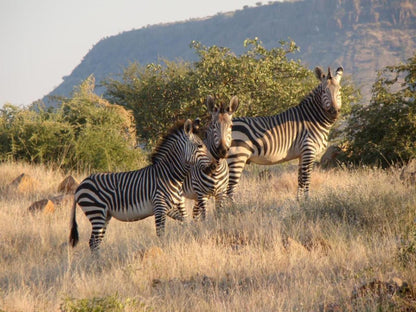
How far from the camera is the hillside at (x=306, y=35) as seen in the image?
79.0 metres

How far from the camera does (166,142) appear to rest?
852 cm

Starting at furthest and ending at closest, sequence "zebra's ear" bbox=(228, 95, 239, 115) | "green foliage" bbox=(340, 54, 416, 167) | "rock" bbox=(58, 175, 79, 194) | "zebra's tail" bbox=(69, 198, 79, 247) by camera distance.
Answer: "rock" bbox=(58, 175, 79, 194) < "green foliage" bbox=(340, 54, 416, 167) < "zebra's ear" bbox=(228, 95, 239, 115) < "zebra's tail" bbox=(69, 198, 79, 247)

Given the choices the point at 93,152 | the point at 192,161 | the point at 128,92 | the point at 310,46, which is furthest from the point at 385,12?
the point at 192,161

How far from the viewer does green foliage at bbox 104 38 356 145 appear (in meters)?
16.8

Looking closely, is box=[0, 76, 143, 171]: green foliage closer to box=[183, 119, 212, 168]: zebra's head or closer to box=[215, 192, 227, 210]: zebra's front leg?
box=[215, 192, 227, 210]: zebra's front leg

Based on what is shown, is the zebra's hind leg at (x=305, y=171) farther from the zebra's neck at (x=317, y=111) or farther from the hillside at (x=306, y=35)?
the hillside at (x=306, y=35)

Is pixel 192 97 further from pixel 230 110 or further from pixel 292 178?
pixel 230 110

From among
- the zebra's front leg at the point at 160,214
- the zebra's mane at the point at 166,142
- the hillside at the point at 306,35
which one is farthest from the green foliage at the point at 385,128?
the hillside at the point at 306,35

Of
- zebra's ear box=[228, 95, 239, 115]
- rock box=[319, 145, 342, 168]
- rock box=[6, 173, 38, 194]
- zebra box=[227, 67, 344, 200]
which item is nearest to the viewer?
zebra's ear box=[228, 95, 239, 115]

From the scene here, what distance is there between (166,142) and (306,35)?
294ft

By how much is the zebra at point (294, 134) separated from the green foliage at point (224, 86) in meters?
5.88

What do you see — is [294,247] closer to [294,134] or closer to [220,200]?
[220,200]

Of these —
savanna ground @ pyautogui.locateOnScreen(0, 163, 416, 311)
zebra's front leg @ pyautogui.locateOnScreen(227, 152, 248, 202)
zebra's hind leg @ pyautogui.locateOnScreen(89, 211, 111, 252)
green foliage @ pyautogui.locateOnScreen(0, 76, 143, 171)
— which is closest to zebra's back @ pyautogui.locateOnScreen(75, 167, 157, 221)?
zebra's hind leg @ pyautogui.locateOnScreen(89, 211, 111, 252)

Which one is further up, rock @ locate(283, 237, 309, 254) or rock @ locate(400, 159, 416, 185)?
rock @ locate(283, 237, 309, 254)
